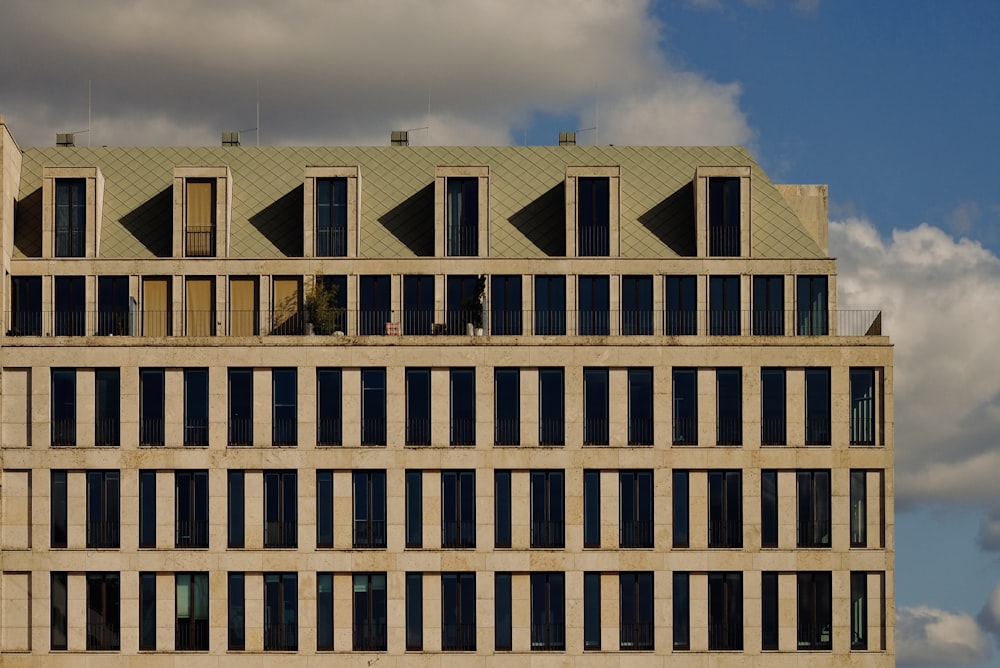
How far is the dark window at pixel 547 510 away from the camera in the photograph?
79875mm

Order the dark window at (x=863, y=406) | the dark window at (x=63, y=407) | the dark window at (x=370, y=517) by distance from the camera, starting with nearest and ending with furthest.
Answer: the dark window at (x=370, y=517) → the dark window at (x=63, y=407) → the dark window at (x=863, y=406)

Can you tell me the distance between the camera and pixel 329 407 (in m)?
80.3

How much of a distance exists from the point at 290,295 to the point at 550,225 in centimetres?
1336

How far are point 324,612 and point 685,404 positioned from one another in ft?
63.3

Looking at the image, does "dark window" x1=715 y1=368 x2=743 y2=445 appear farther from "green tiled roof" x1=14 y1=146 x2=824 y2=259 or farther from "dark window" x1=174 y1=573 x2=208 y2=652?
"dark window" x1=174 y1=573 x2=208 y2=652

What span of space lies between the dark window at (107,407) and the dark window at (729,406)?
91.6 feet

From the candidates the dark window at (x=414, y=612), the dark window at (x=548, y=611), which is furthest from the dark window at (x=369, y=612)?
Answer: the dark window at (x=548, y=611)

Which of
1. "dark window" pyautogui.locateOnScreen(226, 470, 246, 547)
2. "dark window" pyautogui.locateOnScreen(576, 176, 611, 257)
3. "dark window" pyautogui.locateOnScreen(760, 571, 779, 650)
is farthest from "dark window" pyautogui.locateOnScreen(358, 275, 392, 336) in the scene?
"dark window" pyautogui.locateOnScreen(760, 571, 779, 650)

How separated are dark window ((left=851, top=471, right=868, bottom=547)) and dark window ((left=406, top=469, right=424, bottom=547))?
20030 millimetres

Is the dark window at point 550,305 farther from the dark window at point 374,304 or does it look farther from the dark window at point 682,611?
the dark window at point 682,611

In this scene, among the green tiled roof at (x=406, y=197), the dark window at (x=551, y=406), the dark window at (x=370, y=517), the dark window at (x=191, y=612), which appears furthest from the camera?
the green tiled roof at (x=406, y=197)

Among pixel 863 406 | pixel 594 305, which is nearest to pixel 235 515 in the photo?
pixel 594 305

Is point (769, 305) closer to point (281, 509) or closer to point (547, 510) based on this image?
point (547, 510)

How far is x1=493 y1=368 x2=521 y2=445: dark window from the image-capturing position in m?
80.2
